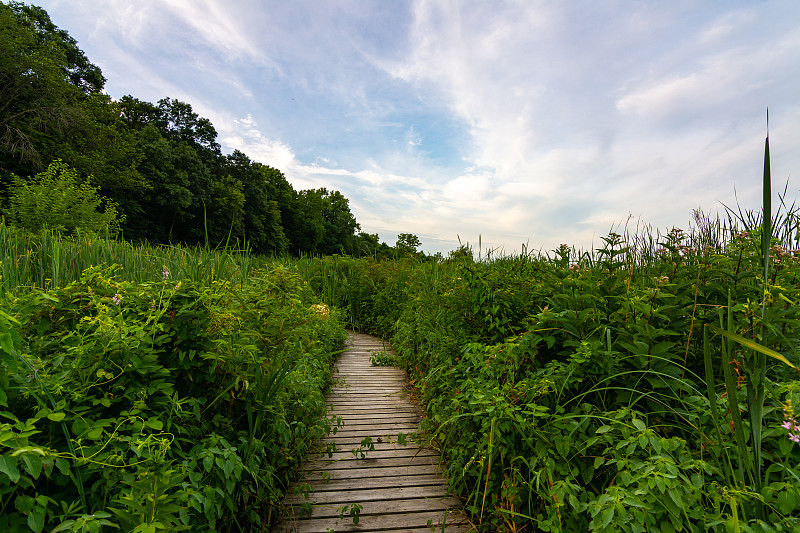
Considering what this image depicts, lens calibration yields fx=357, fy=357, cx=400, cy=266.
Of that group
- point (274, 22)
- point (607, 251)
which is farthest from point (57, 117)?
point (607, 251)

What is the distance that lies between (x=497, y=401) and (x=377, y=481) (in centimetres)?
122

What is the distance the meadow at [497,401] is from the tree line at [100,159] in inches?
282

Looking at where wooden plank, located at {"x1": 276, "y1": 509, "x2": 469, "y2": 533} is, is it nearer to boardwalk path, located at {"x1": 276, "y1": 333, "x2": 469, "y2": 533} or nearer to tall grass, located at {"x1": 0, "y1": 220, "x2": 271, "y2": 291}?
boardwalk path, located at {"x1": 276, "y1": 333, "x2": 469, "y2": 533}

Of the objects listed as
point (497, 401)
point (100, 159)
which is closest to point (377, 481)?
point (497, 401)

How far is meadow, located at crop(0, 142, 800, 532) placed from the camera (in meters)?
1.18

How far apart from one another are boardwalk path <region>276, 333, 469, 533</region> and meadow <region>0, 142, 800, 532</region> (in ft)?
0.60

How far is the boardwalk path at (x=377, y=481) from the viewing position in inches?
85.6

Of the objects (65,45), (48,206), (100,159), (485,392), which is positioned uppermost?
(65,45)

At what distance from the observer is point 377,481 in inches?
102

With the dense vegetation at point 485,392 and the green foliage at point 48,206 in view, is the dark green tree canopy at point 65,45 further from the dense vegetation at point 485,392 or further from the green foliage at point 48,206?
the dense vegetation at point 485,392

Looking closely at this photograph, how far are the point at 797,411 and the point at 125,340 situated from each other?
8.55 feet

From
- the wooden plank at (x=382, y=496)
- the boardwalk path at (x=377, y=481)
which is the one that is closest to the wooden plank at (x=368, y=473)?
the boardwalk path at (x=377, y=481)

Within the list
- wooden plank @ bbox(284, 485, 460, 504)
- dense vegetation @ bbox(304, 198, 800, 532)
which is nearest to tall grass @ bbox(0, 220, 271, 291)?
wooden plank @ bbox(284, 485, 460, 504)

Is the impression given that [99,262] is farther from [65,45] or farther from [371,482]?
[65,45]
